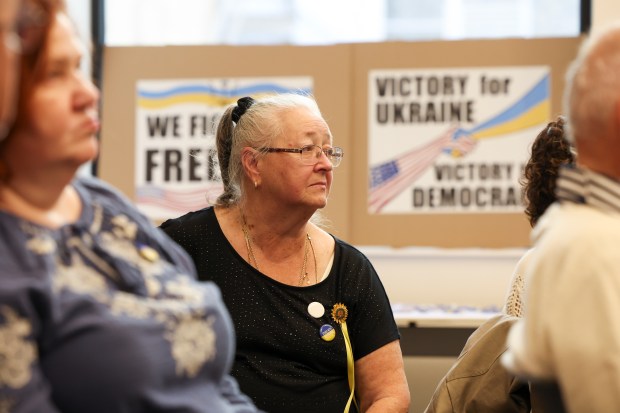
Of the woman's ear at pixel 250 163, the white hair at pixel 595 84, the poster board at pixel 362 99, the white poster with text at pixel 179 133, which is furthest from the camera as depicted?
the white poster with text at pixel 179 133

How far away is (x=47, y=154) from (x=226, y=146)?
1442 mm

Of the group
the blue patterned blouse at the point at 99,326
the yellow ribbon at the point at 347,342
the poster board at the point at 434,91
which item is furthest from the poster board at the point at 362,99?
the blue patterned blouse at the point at 99,326

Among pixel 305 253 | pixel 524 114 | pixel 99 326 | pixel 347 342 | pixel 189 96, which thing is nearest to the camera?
pixel 99 326

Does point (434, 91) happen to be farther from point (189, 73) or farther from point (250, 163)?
point (250, 163)

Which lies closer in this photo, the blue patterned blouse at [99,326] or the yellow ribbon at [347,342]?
the blue patterned blouse at [99,326]

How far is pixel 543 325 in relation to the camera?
1.21 meters

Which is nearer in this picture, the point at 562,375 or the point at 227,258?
the point at 562,375

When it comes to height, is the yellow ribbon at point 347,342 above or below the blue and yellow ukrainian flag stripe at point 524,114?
below

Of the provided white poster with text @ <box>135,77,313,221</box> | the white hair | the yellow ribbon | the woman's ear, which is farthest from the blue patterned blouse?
white poster with text @ <box>135,77,313,221</box>

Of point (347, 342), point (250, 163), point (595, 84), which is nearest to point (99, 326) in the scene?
point (595, 84)

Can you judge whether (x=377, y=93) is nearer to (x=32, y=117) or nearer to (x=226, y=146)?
(x=226, y=146)

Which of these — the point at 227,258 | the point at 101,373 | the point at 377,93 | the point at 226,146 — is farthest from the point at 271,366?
the point at 377,93

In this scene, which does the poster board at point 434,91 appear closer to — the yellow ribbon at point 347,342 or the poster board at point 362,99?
the poster board at point 362,99

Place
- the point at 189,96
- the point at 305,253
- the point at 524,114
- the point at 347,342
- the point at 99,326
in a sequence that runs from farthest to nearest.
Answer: the point at 189,96, the point at 524,114, the point at 305,253, the point at 347,342, the point at 99,326
